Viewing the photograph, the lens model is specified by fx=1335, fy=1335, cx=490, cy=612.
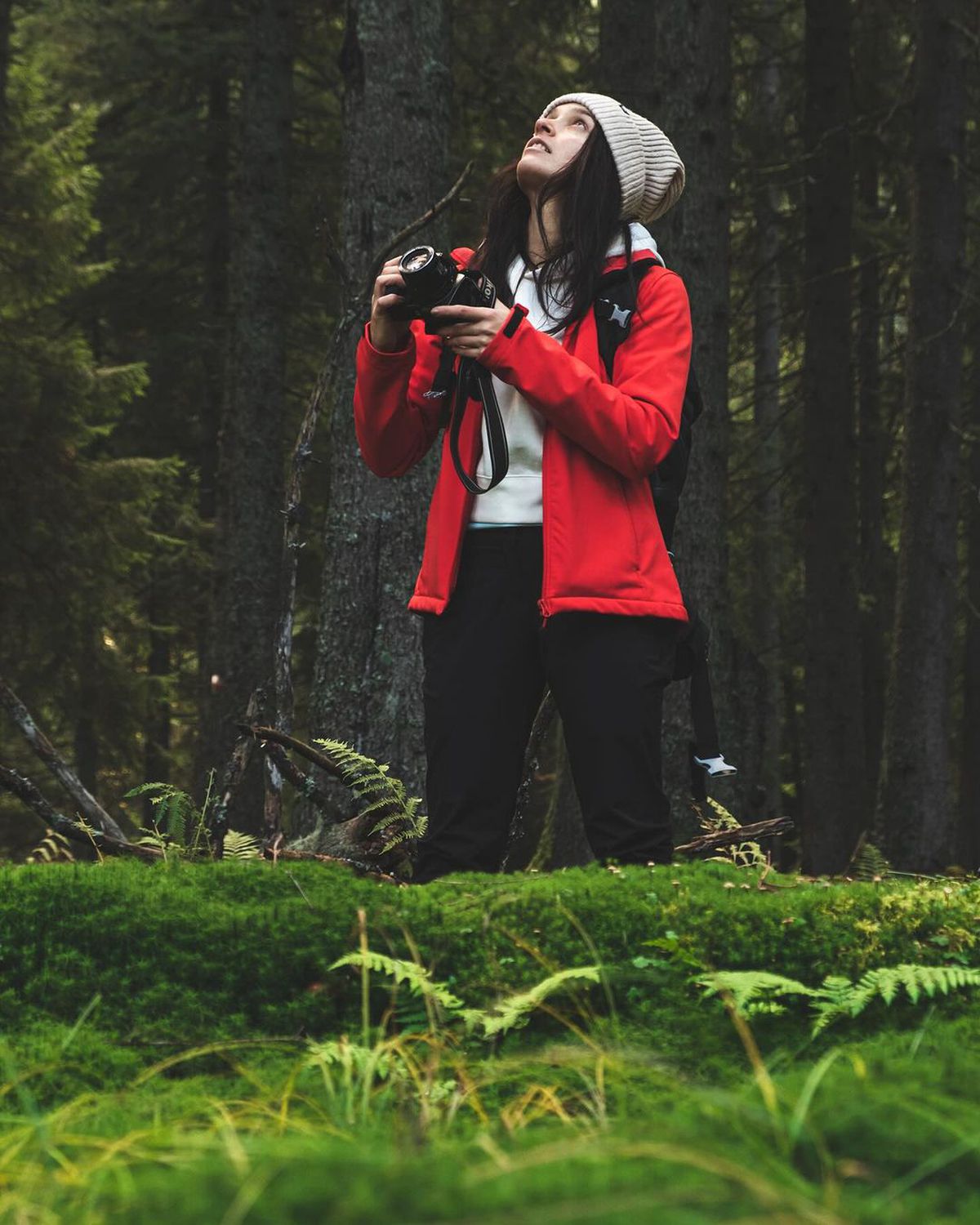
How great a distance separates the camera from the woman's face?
12.6 ft

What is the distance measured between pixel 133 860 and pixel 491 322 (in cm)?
162

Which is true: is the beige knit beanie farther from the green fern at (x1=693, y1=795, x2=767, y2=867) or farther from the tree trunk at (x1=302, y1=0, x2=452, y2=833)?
the tree trunk at (x1=302, y1=0, x2=452, y2=833)

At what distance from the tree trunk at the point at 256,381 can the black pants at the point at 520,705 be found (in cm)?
893

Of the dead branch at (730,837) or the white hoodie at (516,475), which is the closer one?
the white hoodie at (516,475)

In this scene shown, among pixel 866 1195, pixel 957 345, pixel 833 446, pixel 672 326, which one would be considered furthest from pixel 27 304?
pixel 866 1195

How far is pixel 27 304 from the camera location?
1453 centimetres

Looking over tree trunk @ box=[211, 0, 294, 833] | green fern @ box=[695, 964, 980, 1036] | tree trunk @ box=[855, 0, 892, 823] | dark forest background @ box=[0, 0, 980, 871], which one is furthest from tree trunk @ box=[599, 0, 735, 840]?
tree trunk @ box=[855, 0, 892, 823]

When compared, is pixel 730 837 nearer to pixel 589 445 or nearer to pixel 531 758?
pixel 531 758

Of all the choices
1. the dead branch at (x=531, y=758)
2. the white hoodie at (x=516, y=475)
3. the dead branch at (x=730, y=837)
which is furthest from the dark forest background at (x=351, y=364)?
the dead branch at (x=730, y=837)

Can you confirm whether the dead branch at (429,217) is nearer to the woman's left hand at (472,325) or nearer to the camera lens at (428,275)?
the camera lens at (428,275)

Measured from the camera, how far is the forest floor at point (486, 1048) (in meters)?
1.32

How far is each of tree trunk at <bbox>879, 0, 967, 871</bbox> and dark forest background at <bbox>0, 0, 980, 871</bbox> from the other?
0.10 feet

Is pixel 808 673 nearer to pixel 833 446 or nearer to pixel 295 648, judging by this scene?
pixel 833 446

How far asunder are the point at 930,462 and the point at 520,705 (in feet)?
28.1
